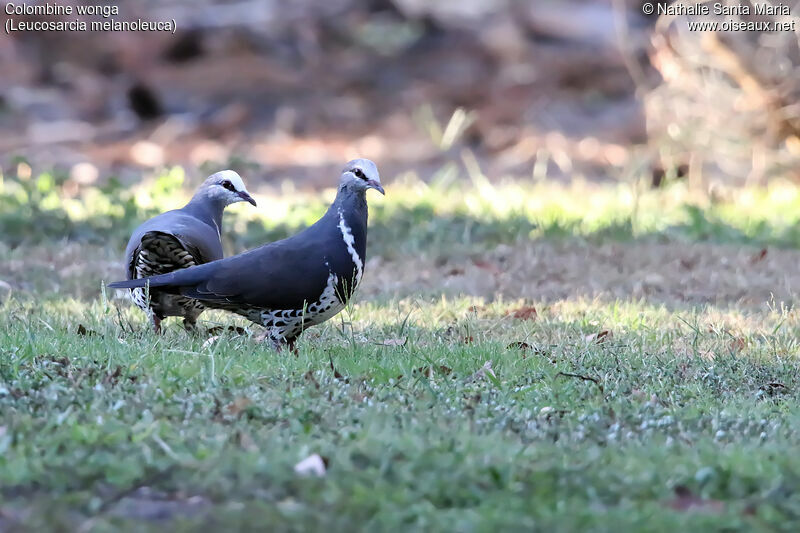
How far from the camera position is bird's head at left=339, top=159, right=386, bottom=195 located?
6398 millimetres

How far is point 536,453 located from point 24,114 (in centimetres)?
1316

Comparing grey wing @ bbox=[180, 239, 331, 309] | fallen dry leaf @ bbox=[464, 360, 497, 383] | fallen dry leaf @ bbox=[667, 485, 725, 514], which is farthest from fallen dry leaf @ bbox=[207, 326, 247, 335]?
fallen dry leaf @ bbox=[667, 485, 725, 514]

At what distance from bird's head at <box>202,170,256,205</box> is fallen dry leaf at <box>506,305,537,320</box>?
1.67 meters

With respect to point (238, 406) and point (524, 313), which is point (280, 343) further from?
point (524, 313)

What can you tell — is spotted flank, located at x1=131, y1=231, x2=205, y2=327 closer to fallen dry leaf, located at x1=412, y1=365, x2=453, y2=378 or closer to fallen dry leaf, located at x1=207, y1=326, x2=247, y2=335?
fallen dry leaf, located at x1=207, y1=326, x2=247, y2=335

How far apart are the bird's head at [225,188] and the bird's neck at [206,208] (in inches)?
1.1

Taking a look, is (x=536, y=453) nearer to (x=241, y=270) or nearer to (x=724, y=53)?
(x=241, y=270)

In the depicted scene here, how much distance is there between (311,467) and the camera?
162 inches

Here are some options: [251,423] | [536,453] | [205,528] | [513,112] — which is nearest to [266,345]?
[251,423]

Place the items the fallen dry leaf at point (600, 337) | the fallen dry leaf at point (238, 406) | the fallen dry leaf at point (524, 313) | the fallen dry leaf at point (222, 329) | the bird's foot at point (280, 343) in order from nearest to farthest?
1. the fallen dry leaf at point (238, 406)
2. the bird's foot at point (280, 343)
3. the fallen dry leaf at point (600, 337)
4. the fallen dry leaf at point (222, 329)
5. the fallen dry leaf at point (524, 313)

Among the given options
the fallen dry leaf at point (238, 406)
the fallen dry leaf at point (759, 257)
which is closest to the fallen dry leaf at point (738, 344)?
the fallen dry leaf at point (238, 406)

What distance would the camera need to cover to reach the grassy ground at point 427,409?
391 centimetres

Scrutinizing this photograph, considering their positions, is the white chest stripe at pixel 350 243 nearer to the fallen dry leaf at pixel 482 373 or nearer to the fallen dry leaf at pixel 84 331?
the fallen dry leaf at pixel 482 373

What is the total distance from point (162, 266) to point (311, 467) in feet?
8.80
